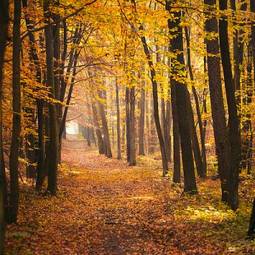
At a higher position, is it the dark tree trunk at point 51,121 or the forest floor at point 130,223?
the dark tree trunk at point 51,121

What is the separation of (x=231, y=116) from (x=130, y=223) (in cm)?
437

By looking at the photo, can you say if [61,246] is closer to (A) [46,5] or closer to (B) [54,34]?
(A) [46,5]

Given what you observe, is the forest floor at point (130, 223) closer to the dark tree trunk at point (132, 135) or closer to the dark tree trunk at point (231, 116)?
the dark tree trunk at point (231, 116)

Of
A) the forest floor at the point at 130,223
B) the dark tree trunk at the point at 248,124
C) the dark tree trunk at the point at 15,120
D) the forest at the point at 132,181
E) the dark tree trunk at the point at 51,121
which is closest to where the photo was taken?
the forest floor at the point at 130,223

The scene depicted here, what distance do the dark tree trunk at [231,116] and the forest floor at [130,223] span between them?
2.01ft

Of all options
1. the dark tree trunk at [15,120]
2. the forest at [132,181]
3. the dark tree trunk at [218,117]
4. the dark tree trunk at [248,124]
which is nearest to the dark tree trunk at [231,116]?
the forest at [132,181]

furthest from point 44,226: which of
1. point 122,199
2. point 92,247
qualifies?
point 122,199

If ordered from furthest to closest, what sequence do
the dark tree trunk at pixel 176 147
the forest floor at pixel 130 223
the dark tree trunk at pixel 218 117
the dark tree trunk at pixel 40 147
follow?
1. the dark tree trunk at pixel 176 147
2. the dark tree trunk at pixel 40 147
3. the dark tree trunk at pixel 218 117
4. the forest floor at pixel 130 223

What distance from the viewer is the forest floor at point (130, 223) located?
361 inches

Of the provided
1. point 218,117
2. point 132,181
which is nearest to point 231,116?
point 218,117

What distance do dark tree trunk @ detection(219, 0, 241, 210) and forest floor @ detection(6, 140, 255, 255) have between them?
2.01 ft

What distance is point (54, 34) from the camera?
54.0 feet

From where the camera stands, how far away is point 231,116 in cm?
1088

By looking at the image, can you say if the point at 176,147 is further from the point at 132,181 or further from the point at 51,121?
the point at 51,121
